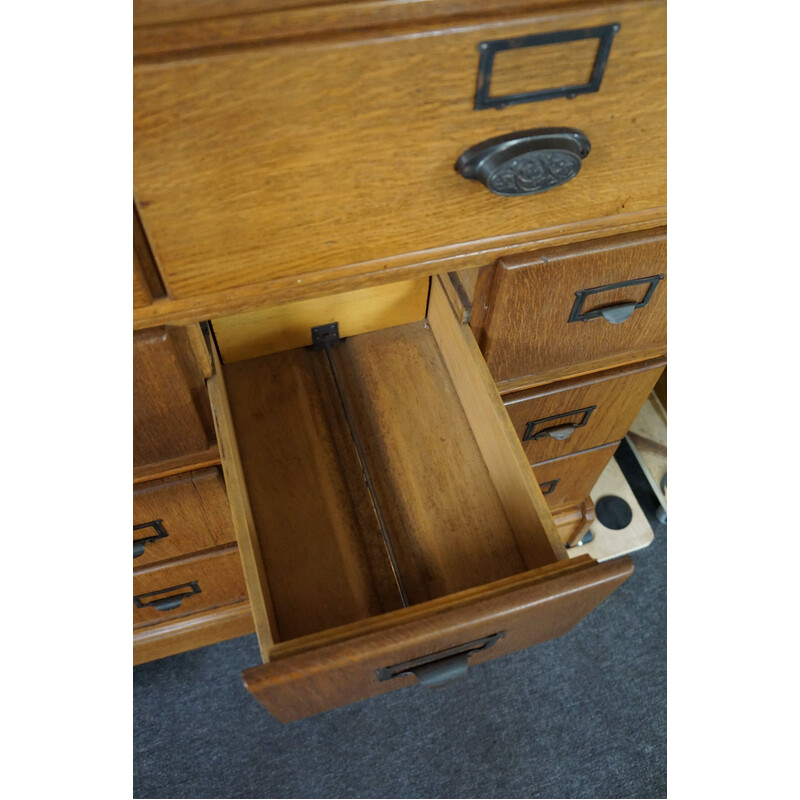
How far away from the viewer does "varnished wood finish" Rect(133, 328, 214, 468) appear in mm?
488

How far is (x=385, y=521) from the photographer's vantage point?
25.7 inches

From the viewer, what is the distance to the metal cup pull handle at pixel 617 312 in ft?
2.00

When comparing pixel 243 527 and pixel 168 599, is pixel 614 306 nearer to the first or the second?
pixel 243 527

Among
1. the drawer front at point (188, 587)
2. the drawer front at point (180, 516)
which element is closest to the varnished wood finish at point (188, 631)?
the drawer front at point (188, 587)

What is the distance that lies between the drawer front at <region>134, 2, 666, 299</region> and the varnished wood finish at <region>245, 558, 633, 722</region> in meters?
0.25

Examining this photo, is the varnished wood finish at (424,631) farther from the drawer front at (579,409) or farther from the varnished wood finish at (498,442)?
Answer: the drawer front at (579,409)

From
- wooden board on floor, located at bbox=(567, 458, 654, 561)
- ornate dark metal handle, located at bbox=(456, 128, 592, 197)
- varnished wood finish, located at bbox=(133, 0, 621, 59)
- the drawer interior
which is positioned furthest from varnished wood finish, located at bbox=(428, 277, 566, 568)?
wooden board on floor, located at bbox=(567, 458, 654, 561)

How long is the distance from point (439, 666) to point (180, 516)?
0.36m

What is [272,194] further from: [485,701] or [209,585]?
[485,701]

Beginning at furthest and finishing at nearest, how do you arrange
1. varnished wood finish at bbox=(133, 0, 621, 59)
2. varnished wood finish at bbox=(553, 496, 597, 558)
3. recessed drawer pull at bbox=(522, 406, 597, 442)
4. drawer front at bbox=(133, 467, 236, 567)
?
varnished wood finish at bbox=(553, 496, 597, 558) < recessed drawer pull at bbox=(522, 406, 597, 442) < drawer front at bbox=(133, 467, 236, 567) < varnished wood finish at bbox=(133, 0, 621, 59)

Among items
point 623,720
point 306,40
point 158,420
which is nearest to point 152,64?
point 306,40

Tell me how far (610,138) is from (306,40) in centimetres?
22

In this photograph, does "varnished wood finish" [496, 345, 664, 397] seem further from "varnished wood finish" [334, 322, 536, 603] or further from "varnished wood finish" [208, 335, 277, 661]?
"varnished wood finish" [208, 335, 277, 661]

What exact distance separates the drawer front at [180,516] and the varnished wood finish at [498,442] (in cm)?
28
